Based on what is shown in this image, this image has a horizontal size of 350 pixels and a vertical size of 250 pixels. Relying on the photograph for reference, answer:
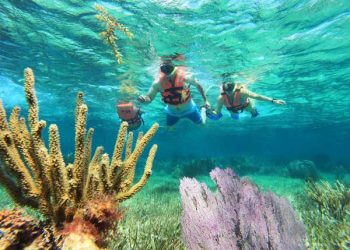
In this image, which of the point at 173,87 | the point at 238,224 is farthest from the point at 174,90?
the point at 238,224

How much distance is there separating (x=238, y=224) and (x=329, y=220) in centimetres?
366

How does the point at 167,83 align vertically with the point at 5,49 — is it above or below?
below

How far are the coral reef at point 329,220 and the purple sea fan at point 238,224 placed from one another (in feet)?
3.40

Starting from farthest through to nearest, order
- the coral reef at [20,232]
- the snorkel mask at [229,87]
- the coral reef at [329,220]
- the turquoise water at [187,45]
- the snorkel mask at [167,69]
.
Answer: the snorkel mask at [229,87]
the turquoise water at [187,45]
the snorkel mask at [167,69]
the coral reef at [329,220]
the coral reef at [20,232]

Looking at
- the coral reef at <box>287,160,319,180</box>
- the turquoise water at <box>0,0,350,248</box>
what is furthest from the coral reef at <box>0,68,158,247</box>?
the coral reef at <box>287,160,319,180</box>

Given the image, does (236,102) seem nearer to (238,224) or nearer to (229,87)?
(229,87)

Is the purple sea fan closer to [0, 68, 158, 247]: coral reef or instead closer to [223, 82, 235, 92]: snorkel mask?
[0, 68, 158, 247]: coral reef

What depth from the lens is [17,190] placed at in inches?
112

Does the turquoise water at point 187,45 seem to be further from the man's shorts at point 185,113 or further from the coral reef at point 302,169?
the coral reef at point 302,169

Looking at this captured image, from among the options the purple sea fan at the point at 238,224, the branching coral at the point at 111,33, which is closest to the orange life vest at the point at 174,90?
the branching coral at the point at 111,33

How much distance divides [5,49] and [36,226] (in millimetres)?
16579

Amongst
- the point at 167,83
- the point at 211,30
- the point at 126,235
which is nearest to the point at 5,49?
the point at 167,83

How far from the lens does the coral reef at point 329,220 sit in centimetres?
516

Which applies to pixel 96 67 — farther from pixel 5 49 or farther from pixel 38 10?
pixel 38 10
